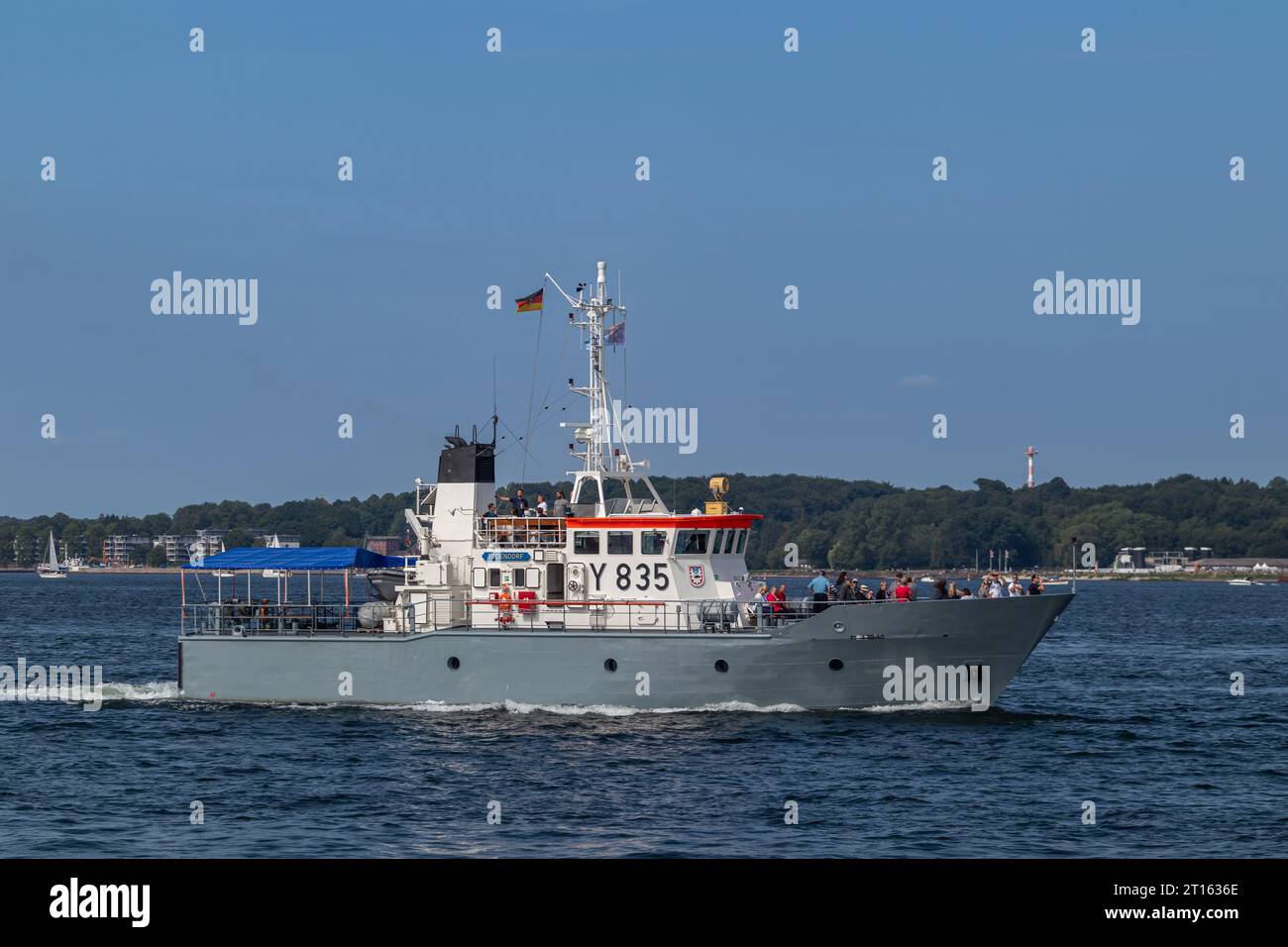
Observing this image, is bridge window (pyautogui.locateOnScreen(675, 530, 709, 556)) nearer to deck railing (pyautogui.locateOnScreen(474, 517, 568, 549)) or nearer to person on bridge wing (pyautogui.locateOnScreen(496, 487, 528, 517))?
deck railing (pyautogui.locateOnScreen(474, 517, 568, 549))

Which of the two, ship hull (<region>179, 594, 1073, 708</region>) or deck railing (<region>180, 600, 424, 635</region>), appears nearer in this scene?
ship hull (<region>179, 594, 1073, 708</region>)

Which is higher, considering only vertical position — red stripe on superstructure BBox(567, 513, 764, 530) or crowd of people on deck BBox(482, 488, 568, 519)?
crowd of people on deck BBox(482, 488, 568, 519)

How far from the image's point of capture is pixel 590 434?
32156mm

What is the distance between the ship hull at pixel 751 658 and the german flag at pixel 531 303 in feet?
24.2

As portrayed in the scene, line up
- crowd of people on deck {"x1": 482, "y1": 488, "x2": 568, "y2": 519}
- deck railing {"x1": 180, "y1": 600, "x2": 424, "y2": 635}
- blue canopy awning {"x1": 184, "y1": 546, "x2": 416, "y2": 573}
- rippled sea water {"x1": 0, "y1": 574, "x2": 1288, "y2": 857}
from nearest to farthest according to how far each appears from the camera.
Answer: rippled sea water {"x1": 0, "y1": 574, "x2": 1288, "y2": 857}, crowd of people on deck {"x1": 482, "y1": 488, "x2": 568, "y2": 519}, deck railing {"x1": 180, "y1": 600, "x2": 424, "y2": 635}, blue canopy awning {"x1": 184, "y1": 546, "x2": 416, "y2": 573}

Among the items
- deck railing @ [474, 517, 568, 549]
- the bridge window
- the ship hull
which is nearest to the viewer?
the ship hull

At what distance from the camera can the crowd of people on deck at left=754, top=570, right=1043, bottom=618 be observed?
30016 millimetres

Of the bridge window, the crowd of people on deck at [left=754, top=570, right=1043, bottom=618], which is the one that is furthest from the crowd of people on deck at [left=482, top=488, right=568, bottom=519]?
the crowd of people on deck at [left=754, top=570, right=1043, bottom=618]

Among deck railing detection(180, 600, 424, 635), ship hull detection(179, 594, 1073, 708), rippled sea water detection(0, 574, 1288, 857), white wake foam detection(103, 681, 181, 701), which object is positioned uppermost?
deck railing detection(180, 600, 424, 635)

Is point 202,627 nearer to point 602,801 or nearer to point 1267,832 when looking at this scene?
point 602,801

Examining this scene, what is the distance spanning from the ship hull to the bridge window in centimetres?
221

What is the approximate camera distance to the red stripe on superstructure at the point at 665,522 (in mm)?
30953

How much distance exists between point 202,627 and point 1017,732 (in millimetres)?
18419
